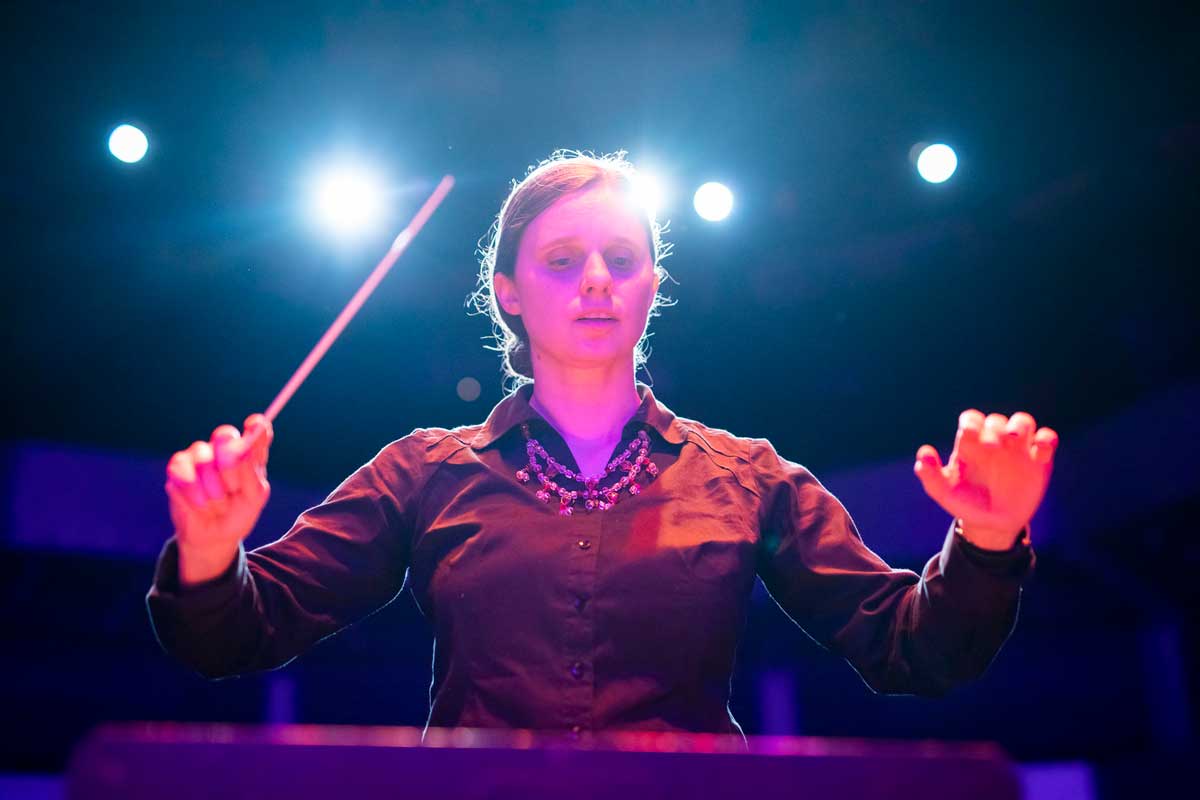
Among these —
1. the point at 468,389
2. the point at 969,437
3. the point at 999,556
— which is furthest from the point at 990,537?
the point at 468,389

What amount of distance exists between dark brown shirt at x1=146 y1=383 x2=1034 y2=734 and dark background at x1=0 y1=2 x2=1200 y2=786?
213 cm

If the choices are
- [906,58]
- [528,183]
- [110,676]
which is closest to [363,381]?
[110,676]

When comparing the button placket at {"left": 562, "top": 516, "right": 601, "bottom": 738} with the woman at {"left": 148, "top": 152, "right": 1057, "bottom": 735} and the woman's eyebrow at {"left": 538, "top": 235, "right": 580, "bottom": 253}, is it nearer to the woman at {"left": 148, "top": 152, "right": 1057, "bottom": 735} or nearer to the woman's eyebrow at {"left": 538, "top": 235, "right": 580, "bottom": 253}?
the woman at {"left": 148, "top": 152, "right": 1057, "bottom": 735}

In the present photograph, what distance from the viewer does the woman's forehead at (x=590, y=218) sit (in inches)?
68.3

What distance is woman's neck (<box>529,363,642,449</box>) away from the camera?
1.75 metres

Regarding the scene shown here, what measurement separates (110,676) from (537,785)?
5708mm

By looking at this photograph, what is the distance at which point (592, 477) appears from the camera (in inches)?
64.1

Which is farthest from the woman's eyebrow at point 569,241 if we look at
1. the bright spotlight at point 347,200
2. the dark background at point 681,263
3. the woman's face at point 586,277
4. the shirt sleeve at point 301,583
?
the bright spotlight at point 347,200

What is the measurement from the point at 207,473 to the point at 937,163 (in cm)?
327

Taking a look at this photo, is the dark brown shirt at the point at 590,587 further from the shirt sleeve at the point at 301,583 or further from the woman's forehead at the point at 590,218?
the woman's forehead at the point at 590,218

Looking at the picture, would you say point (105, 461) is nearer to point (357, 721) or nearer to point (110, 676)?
point (110, 676)

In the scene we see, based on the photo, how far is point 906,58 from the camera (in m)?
3.43

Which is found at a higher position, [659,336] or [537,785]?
[659,336]

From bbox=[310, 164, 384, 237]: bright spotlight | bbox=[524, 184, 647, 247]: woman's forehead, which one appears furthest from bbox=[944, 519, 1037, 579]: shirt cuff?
bbox=[310, 164, 384, 237]: bright spotlight
